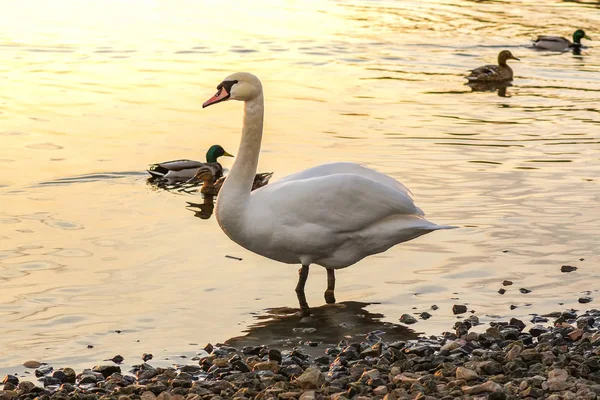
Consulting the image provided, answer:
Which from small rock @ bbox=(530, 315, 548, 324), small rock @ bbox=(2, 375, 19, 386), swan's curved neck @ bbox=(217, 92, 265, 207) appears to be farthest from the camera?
swan's curved neck @ bbox=(217, 92, 265, 207)

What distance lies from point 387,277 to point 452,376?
3.53 metres

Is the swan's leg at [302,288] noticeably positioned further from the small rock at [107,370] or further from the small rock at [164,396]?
the small rock at [164,396]

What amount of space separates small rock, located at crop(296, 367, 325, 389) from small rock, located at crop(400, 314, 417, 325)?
7.15ft

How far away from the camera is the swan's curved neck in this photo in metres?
10.2

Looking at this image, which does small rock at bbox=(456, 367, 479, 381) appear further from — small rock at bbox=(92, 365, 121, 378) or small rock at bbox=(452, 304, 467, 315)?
small rock at bbox=(92, 365, 121, 378)

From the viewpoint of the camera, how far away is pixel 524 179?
15.7 metres

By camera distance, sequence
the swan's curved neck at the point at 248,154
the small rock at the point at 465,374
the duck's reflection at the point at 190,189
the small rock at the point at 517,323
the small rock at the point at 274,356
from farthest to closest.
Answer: the duck's reflection at the point at 190,189
the swan's curved neck at the point at 248,154
the small rock at the point at 517,323
the small rock at the point at 274,356
the small rock at the point at 465,374

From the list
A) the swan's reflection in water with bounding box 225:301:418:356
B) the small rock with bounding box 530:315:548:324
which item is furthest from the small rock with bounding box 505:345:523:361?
the small rock with bounding box 530:315:548:324

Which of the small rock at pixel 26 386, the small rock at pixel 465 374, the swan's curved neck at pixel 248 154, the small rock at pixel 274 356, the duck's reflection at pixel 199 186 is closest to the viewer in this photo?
the small rock at pixel 465 374

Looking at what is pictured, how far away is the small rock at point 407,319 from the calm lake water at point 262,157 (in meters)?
0.14

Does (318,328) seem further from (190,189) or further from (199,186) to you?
(199,186)

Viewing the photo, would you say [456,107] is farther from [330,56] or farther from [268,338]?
[268,338]

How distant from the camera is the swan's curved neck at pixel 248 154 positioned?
10227mm

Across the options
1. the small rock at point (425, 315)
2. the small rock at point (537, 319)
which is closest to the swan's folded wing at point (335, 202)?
the small rock at point (425, 315)
